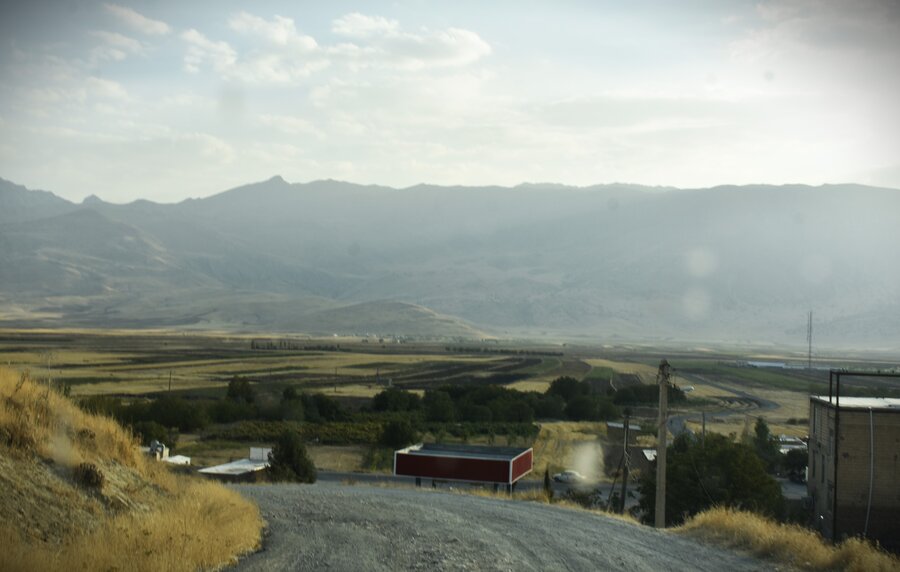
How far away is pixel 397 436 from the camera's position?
5541cm

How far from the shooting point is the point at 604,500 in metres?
39.1

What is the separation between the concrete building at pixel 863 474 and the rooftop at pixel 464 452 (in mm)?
14729

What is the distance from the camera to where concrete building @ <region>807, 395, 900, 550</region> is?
23875 mm

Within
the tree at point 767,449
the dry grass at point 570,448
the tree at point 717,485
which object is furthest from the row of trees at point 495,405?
the tree at point 717,485

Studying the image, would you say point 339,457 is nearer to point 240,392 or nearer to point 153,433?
point 153,433

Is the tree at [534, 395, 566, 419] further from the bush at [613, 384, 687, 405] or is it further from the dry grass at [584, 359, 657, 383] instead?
the dry grass at [584, 359, 657, 383]

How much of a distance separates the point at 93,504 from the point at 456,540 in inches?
230

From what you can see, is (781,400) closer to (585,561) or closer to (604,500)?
(604,500)

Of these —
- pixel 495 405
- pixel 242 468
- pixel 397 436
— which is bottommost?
pixel 495 405

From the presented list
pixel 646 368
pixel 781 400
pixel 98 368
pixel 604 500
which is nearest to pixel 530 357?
pixel 646 368

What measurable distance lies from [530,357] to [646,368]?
32212 mm

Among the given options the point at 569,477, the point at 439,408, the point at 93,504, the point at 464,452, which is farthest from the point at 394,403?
the point at 93,504

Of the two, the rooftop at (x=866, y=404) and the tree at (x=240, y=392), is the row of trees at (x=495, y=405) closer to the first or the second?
the tree at (x=240, y=392)

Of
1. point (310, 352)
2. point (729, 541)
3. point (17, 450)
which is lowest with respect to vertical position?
point (310, 352)
